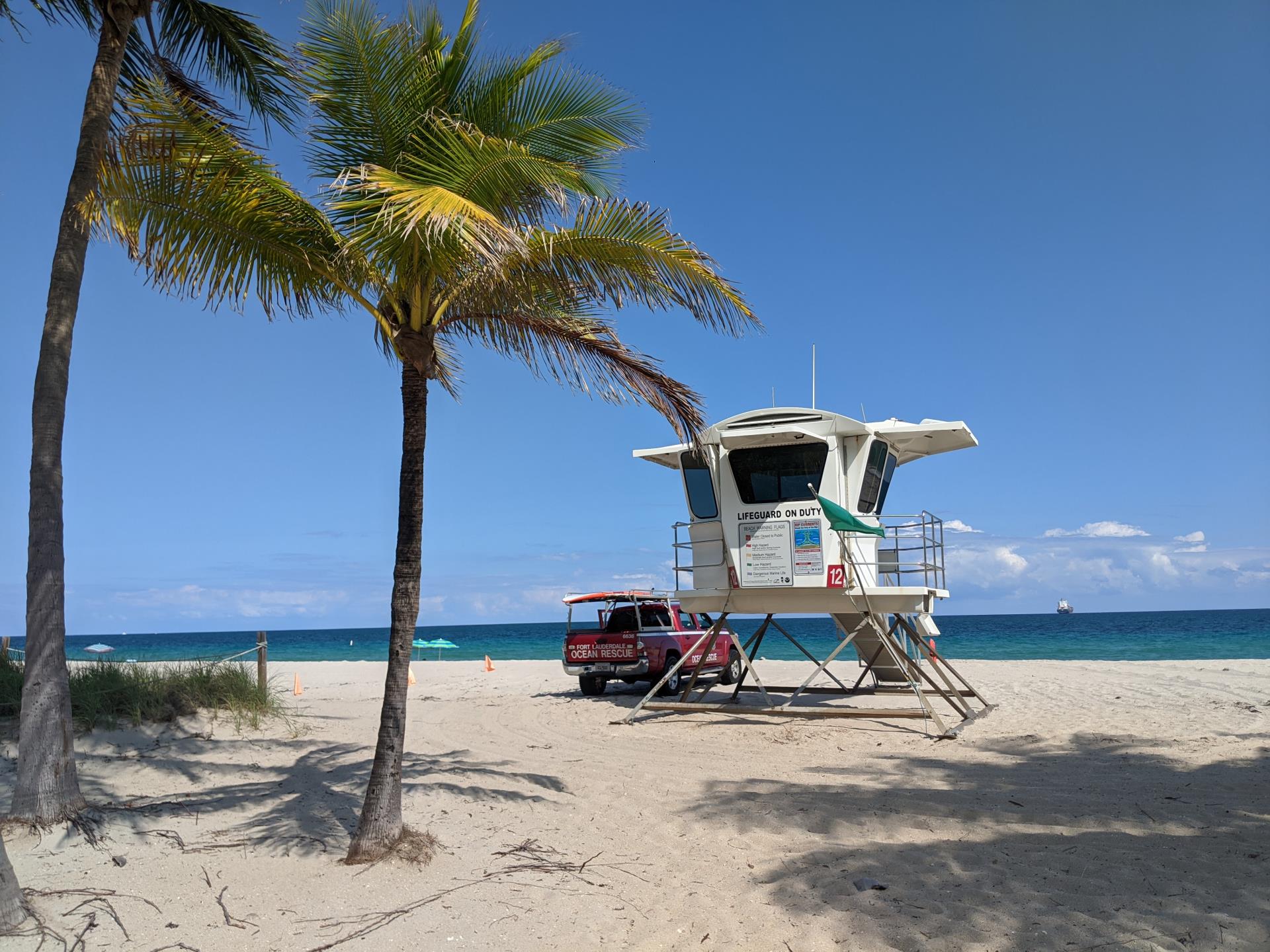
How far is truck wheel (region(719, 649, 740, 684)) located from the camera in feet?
60.0

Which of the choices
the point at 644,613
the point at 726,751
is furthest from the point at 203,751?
the point at 644,613

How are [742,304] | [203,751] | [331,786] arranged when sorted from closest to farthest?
[742,304] < [331,786] < [203,751]

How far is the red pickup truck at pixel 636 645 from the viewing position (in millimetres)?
17359

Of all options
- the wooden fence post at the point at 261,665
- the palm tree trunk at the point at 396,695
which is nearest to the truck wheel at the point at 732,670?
the wooden fence post at the point at 261,665

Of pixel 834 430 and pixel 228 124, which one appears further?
pixel 834 430

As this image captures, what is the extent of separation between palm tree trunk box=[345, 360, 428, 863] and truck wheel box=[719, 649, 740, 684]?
1228 centimetres

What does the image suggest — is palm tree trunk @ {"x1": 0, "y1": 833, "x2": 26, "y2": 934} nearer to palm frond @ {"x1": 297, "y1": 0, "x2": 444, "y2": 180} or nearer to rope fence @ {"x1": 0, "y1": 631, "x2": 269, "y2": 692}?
palm frond @ {"x1": 297, "y1": 0, "x2": 444, "y2": 180}

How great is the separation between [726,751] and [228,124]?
8749 millimetres

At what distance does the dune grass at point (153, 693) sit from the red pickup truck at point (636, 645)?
6106mm

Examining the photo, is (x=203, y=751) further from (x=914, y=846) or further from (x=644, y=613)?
(x=644, y=613)

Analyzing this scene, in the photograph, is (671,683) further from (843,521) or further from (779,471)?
(843,521)

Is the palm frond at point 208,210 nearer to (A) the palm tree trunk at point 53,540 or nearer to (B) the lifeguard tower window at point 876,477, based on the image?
(A) the palm tree trunk at point 53,540

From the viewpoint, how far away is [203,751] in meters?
10.1

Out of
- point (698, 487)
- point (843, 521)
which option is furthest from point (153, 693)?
point (843, 521)
